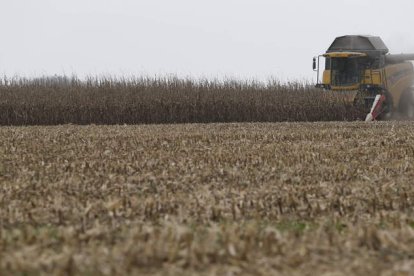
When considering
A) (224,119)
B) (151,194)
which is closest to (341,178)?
(151,194)

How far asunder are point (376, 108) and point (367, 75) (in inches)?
44.9

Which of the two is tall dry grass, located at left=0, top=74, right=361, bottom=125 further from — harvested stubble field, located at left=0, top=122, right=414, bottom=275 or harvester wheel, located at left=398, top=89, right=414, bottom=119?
harvested stubble field, located at left=0, top=122, right=414, bottom=275

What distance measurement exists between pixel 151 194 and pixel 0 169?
2940 millimetres

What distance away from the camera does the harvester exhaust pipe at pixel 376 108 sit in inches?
902

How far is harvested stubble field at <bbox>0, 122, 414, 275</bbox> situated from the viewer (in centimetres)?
382

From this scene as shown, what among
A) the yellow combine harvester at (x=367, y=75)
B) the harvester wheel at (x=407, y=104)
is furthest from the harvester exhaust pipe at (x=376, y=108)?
the harvester wheel at (x=407, y=104)

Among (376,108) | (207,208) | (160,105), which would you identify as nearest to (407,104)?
(376,108)

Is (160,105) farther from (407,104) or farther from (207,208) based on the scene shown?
(207,208)

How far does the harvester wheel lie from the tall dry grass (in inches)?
63.5

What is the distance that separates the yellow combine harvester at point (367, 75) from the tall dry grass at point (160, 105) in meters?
1.09

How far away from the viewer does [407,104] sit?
2470cm

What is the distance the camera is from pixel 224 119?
25484 millimetres

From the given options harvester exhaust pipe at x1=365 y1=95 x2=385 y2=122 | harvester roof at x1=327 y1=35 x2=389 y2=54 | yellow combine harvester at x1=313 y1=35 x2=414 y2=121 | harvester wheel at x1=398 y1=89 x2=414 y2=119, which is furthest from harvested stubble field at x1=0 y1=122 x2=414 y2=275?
harvester wheel at x1=398 y1=89 x2=414 y2=119

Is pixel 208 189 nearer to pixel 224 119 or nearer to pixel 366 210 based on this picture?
Result: pixel 366 210
